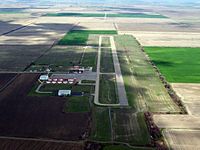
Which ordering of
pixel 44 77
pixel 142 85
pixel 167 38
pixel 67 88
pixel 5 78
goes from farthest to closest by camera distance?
pixel 167 38 < pixel 5 78 < pixel 44 77 < pixel 142 85 < pixel 67 88

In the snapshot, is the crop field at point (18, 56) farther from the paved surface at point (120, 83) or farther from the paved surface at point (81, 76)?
the paved surface at point (120, 83)

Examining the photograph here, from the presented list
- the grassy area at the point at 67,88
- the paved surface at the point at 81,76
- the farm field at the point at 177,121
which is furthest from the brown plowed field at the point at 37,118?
the paved surface at the point at 81,76

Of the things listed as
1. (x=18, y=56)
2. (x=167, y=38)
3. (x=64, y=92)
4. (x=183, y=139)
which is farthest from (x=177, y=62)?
(x=18, y=56)

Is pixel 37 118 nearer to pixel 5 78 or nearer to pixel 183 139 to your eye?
pixel 183 139

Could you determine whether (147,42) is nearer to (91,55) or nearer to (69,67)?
(91,55)

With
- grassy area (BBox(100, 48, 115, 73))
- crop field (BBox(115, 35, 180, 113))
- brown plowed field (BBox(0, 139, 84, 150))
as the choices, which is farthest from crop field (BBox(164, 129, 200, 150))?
grassy area (BBox(100, 48, 115, 73))

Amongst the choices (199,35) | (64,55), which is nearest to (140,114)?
(64,55)
